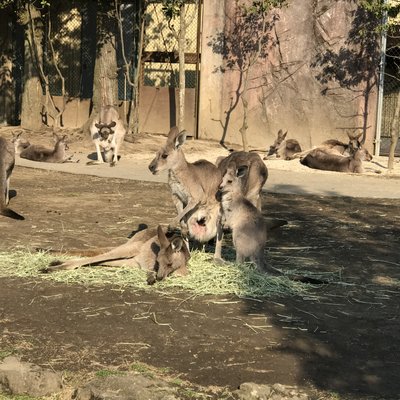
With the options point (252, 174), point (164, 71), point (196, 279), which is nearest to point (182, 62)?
point (164, 71)

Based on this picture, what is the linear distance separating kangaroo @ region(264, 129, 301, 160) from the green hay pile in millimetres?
9033

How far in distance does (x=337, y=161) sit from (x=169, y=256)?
8.50m

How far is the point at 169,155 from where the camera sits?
29.2 ft

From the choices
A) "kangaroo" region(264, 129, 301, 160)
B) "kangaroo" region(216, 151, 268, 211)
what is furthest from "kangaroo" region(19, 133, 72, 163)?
"kangaroo" region(216, 151, 268, 211)

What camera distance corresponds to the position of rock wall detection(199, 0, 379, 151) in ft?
55.5

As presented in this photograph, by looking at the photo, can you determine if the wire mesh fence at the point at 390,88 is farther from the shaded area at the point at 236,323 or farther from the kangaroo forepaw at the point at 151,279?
the kangaroo forepaw at the point at 151,279

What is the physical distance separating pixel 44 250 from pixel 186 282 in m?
1.69

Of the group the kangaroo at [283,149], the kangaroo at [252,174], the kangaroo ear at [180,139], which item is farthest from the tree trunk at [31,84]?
the kangaroo ear at [180,139]

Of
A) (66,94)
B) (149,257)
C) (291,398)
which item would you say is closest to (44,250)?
(149,257)

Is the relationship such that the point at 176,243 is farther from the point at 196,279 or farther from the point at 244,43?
the point at 244,43

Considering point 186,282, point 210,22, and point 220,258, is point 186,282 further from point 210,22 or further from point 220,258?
point 210,22

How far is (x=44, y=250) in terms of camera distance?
324 inches

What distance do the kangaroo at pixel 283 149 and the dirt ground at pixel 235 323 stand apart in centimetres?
687

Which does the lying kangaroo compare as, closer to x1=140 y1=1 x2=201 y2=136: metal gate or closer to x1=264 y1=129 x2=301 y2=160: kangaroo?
x1=264 y1=129 x2=301 y2=160: kangaroo
